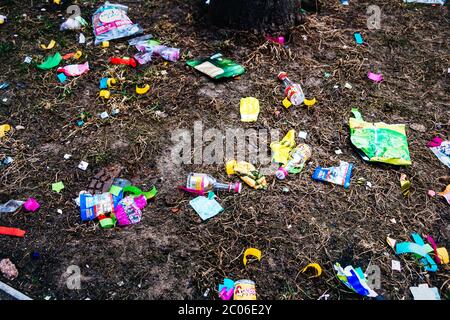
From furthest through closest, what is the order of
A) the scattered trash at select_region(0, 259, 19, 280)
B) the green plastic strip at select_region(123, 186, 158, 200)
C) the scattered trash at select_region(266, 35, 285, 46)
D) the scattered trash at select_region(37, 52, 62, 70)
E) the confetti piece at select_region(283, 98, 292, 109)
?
the scattered trash at select_region(266, 35, 285, 46)
the scattered trash at select_region(37, 52, 62, 70)
the confetti piece at select_region(283, 98, 292, 109)
the green plastic strip at select_region(123, 186, 158, 200)
the scattered trash at select_region(0, 259, 19, 280)

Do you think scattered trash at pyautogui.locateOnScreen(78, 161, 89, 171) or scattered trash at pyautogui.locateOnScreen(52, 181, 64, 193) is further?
scattered trash at pyautogui.locateOnScreen(78, 161, 89, 171)

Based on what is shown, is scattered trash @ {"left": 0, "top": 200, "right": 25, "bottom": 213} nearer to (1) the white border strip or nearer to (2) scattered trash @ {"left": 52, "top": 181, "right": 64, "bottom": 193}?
(2) scattered trash @ {"left": 52, "top": 181, "right": 64, "bottom": 193}

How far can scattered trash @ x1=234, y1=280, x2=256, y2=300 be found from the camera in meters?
2.34

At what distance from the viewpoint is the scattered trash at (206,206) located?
2695 mm

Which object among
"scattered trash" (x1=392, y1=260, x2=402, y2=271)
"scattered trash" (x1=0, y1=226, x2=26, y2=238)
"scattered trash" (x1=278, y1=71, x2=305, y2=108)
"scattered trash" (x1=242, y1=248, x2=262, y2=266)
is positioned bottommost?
"scattered trash" (x1=0, y1=226, x2=26, y2=238)

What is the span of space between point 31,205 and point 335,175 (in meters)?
2.27

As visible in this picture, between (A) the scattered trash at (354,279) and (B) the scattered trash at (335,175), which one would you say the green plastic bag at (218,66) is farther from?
(A) the scattered trash at (354,279)

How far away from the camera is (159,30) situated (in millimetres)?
4105

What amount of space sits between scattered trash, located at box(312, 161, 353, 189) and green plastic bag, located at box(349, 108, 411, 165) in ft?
0.78

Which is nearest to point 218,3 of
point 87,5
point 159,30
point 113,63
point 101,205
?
point 159,30

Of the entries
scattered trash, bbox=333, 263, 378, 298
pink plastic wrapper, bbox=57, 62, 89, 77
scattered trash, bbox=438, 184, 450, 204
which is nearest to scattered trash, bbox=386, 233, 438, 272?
scattered trash, bbox=333, 263, 378, 298

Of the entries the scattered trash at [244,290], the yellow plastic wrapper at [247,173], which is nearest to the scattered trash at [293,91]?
the yellow plastic wrapper at [247,173]

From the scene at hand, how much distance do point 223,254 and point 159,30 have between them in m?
2.68

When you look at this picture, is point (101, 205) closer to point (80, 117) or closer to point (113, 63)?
point (80, 117)
